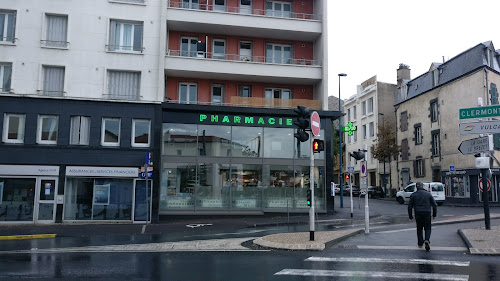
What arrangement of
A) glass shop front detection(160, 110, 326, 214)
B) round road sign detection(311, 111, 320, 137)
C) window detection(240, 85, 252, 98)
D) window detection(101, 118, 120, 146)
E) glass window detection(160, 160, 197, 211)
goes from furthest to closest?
window detection(240, 85, 252, 98), glass shop front detection(160, 110, 326, 214), glass window detection(160, 160, 197, 211), window detection(101, 118, 120, 146), round road sign detection(311, 111, 320, 137)

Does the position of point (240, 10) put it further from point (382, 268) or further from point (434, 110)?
point (434, 110)

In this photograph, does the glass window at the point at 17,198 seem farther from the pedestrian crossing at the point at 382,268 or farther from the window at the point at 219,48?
the pedestrian crossing at the point at 382,268

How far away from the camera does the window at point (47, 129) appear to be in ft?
69.0

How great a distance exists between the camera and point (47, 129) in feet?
69.4

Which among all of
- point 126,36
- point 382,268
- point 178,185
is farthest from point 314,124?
point 126,36

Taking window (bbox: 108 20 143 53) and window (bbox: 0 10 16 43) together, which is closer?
window (bbox: 0 10 16 43)

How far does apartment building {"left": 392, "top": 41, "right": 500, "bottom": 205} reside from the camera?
3188 cm

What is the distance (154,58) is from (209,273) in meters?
16.5

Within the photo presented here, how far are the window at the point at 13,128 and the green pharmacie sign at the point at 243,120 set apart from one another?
902 cm

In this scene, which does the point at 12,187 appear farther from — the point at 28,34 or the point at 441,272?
the point at 441,272

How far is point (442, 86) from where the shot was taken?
3641 cm

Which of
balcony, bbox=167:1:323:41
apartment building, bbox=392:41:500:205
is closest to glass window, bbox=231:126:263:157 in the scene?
balcony, bbox=167:1:323:41

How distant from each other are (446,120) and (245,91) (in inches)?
803

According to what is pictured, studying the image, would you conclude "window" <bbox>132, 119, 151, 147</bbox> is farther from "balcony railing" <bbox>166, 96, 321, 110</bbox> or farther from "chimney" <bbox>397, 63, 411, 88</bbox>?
"chimney" <bbox>397, 63, 411, 88</bbox>
